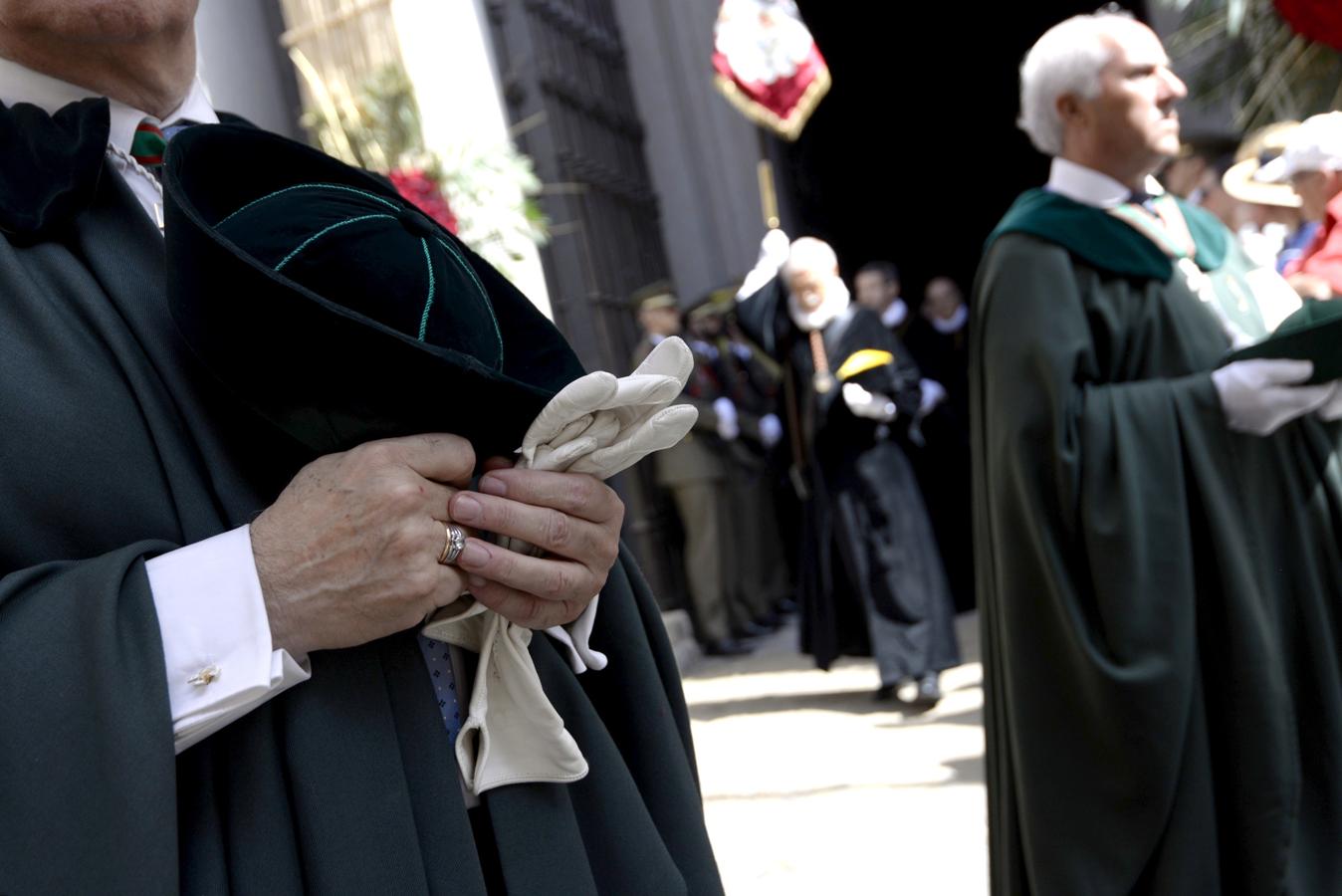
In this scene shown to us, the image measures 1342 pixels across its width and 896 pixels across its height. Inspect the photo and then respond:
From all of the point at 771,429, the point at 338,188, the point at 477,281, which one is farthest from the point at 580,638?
the point at 771,429

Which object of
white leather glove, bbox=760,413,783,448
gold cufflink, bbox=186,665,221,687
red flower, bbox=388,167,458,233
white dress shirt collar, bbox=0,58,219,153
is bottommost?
white leather glove, bbox=760,413,783,448

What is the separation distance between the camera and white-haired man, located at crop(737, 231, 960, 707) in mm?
6449

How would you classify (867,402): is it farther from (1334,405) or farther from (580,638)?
(580,638)

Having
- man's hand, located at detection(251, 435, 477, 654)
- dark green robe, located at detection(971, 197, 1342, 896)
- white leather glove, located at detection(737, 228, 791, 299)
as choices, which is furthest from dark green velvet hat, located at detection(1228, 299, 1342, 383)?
white leather glove, located at detection(737, 228, 791, 299)

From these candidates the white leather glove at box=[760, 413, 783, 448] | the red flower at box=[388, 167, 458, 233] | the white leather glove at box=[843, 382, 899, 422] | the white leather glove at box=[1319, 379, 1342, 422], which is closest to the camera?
the white leather glove at box=[1319, 379, 1342, 422]

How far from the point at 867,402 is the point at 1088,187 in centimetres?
340

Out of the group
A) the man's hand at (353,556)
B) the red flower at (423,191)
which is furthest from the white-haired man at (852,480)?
the man's hand at (353,556)

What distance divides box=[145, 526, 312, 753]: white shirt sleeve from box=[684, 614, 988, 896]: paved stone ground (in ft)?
9.63

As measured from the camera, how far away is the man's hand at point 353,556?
1148 mm

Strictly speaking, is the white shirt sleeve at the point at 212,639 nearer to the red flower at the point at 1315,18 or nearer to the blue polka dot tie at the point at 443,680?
the blue polka dot tie at the point at 443,680

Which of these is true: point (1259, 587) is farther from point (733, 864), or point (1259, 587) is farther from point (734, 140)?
point (734, 140)

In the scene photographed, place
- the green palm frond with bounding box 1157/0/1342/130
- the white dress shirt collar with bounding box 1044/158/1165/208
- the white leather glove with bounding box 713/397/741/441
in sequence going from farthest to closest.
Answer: the white leather glove with bounding box 713/397/741/441 → the green palm frond with bounding box 1157/0/1342/130 → the white dress shirt collar with bounding box 1044/158/1165/208

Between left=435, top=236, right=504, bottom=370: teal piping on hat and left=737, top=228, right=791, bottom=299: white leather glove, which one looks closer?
left=435, top=236, right=504, bottom=370: teal piping on hat

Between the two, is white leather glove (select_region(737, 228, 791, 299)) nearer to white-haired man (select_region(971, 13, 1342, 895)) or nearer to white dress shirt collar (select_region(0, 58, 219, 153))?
white-haired man (select_region(971, 13, 1342, 895))
